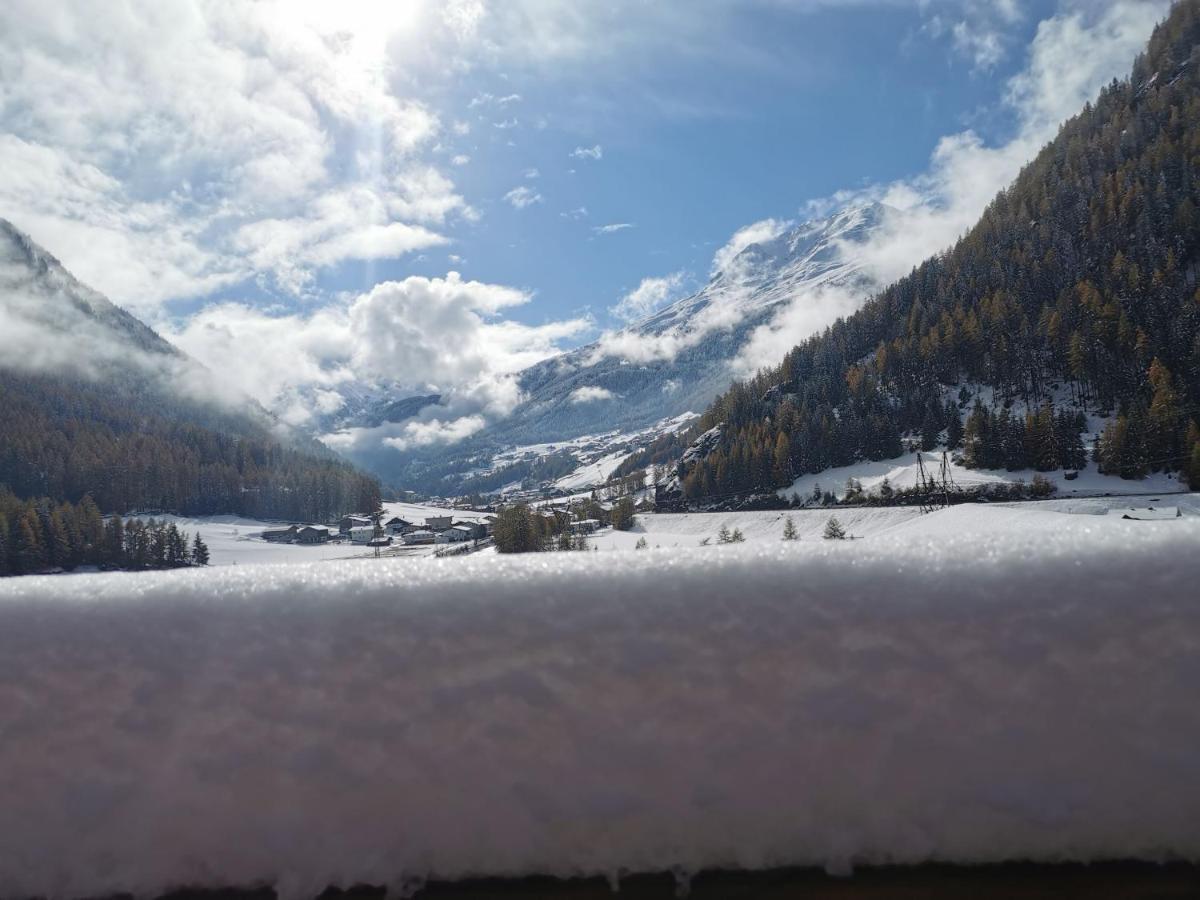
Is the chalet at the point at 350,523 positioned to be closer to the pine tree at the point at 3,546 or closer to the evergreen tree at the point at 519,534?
the pine tree at the point at 3,546

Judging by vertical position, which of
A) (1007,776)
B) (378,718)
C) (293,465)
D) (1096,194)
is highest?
(1096,194)

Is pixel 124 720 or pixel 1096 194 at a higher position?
pixel 1096 194

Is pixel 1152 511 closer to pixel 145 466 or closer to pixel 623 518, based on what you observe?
pixel 623 518

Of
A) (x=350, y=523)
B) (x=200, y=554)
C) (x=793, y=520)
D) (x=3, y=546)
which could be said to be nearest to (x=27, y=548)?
(x=3, y=546)

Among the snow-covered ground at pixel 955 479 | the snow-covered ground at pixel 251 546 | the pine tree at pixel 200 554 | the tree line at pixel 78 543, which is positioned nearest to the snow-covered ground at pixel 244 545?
the snow-covered ground at pixel 251 546

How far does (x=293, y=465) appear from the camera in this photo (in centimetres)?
13025

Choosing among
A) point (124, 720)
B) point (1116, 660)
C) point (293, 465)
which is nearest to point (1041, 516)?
point (1116, 660)

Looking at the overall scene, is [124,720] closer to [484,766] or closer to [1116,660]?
[484,766]

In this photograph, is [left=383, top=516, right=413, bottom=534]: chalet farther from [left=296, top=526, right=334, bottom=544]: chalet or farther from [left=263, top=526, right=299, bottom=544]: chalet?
[left=263, top=526, right=299, bottom=544]: chalet

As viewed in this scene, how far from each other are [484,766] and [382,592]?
19.4 inches

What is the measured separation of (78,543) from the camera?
233 ft

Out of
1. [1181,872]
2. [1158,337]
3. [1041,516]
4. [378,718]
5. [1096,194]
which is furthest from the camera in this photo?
[1096,194]

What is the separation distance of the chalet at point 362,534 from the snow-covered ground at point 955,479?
196 ft

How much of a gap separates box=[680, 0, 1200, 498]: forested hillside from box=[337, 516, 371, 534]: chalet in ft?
174
